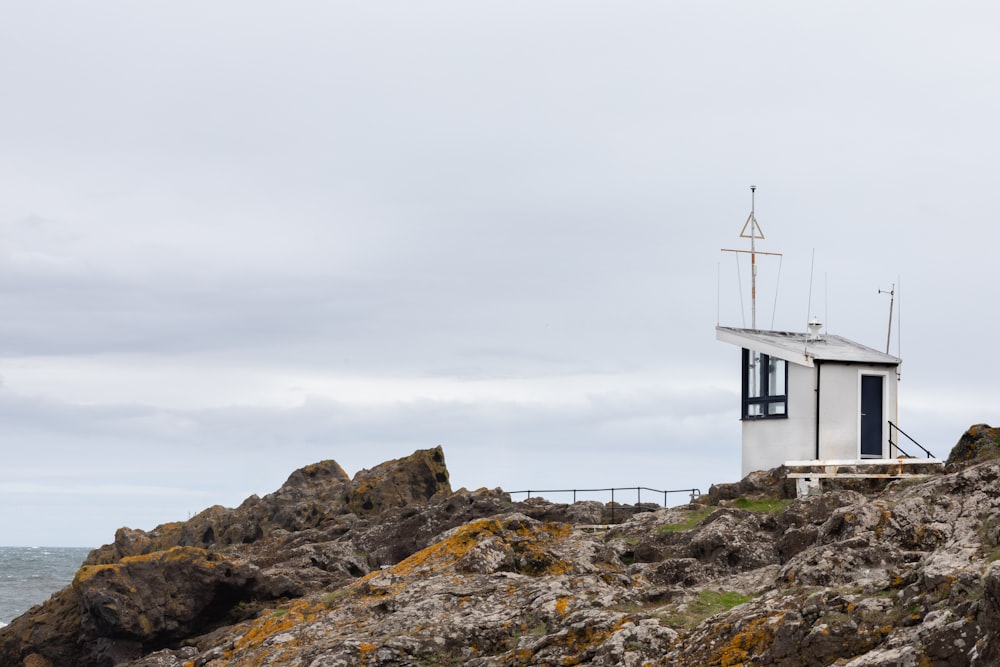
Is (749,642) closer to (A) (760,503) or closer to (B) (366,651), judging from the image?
(B) (366,651)

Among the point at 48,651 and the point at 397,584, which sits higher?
the point at 397,584

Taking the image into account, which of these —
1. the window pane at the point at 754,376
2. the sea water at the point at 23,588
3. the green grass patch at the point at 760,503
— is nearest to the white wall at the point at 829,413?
the window pane at the point at 754,376

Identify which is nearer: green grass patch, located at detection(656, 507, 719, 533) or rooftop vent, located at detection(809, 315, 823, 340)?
green grass patch, located at detection(656, 507, 719, 533)

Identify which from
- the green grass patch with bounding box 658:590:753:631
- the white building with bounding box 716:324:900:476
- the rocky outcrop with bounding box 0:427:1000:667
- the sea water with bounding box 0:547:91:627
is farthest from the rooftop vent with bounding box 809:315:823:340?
the sea water with bounding box 0:547:91:627

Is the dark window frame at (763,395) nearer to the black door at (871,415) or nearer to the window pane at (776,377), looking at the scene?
the window pane at (776,377)

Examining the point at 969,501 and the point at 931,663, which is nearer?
the point at 931,663

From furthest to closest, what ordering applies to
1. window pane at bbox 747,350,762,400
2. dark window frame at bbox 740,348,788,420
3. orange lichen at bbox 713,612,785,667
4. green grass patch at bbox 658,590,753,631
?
window pane at bbox 747,350,762,400
dark window frame at bbox 740,348,788,420
green grass patch at bbox 658,590,753,631
orange lichen at bbox 713,612,785,667

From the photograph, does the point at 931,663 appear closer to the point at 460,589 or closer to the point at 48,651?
the point at 460,589

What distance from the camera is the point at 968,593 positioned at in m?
9.23

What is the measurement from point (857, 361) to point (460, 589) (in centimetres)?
1759

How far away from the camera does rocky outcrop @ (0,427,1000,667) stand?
1007 centimetres

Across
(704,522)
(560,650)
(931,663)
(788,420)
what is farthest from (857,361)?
(931,663)

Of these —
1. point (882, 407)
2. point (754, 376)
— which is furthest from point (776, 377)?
point (882, 407)

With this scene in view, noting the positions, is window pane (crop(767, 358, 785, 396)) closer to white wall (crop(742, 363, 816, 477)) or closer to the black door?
white wall (crop(742, 363, 816, 477))
